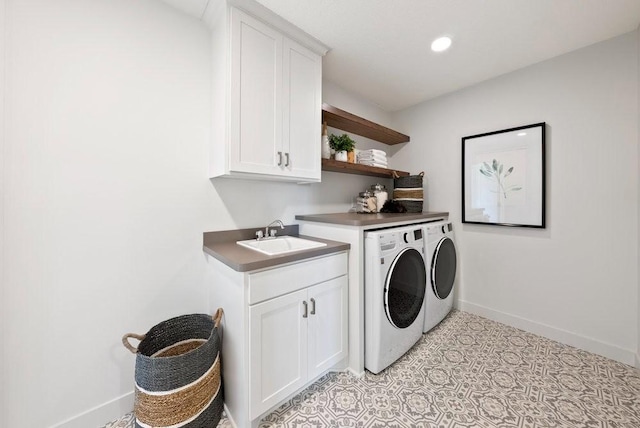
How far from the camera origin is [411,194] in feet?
8.10

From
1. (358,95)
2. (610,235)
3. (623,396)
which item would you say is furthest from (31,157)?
(610,235)

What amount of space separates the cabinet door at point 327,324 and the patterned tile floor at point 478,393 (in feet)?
0.58

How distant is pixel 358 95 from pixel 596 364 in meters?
2.92

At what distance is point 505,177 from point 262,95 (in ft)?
7.06

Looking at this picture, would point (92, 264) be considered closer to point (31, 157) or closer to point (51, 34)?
point (31, 157)

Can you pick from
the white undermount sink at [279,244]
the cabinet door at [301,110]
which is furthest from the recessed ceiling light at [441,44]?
the white undermount sink at [279,244]

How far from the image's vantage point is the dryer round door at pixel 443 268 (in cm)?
208

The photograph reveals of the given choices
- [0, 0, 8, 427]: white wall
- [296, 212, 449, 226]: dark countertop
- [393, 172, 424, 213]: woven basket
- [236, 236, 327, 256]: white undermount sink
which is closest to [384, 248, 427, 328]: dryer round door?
[296, 212, 449, 226]: dark countertop

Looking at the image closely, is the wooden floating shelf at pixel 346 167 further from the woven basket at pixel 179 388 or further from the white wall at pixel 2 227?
the white wall at pixel 2 227

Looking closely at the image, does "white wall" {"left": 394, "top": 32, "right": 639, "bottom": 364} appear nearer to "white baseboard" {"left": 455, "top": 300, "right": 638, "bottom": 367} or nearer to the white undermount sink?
"white baseboard" {"left": 455, "top": 300, "right": 638, "bottom": 367}

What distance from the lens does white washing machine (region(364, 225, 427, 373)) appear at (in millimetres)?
1570

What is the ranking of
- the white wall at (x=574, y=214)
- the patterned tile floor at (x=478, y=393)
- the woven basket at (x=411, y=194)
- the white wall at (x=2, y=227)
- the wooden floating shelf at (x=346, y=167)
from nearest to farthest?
the white wall at (x=2, y=227)
the patterned tile floor at (x=478, y=393)
the white wall at (x=574, y=214)
the wooden floating shelf at (x=346, y=167)
the woven basket at (x=411, y=194)

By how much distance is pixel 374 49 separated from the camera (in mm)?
1819

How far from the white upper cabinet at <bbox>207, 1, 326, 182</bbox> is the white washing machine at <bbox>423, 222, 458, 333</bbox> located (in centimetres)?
122
